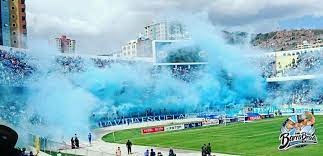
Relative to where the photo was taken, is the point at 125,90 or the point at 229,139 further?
the point at 125,90

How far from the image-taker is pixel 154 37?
250 ft

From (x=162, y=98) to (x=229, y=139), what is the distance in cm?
1640

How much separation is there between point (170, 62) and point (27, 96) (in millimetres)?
19094

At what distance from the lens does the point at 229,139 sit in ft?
88.7

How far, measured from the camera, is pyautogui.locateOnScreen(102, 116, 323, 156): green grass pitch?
70.7ft

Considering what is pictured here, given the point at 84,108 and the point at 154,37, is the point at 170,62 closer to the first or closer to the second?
the point at 84,108

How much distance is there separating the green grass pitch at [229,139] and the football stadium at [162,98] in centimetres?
6

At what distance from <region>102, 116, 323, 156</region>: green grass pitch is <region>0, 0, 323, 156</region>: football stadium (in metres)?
0.06

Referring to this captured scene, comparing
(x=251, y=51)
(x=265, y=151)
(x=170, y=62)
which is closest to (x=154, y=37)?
(x=251, y=51)

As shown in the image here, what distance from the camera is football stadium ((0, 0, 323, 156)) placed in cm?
2359

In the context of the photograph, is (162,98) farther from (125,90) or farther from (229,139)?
(229,139)

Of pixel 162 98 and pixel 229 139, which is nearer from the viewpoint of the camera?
pixel 229 139

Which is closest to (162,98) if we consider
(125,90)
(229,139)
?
(125,90)

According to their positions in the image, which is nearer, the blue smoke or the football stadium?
the football stadium
